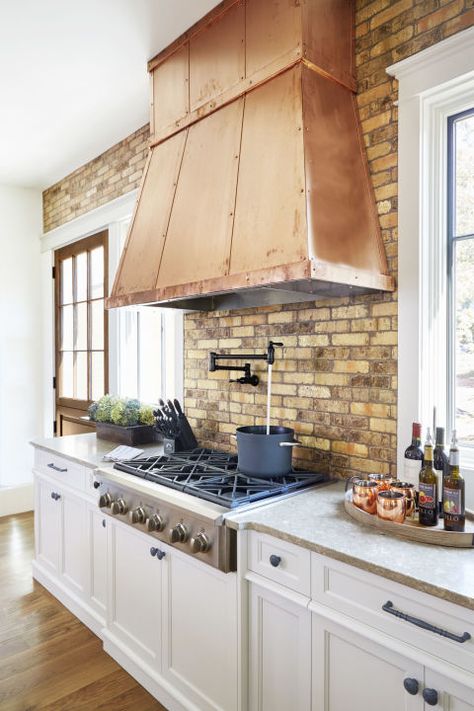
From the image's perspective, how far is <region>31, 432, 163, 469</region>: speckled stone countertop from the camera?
2656 millimetres

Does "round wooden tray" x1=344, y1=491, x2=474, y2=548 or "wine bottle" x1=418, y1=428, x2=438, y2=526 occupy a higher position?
"wine bottle" x1=418, y1=428, x2=438, y2=526

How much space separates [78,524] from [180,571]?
1013 mm

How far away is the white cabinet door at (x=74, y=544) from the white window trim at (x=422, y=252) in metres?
1.74

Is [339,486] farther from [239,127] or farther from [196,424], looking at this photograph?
[239,127]

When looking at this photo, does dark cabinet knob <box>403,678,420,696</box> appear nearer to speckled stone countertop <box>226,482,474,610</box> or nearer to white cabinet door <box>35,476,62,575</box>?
speckled stone countertop <box>226,482,474,610</box>

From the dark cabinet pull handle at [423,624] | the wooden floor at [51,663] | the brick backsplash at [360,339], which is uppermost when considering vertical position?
the brick backsplash at [360,339]

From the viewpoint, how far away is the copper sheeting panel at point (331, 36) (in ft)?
6.54

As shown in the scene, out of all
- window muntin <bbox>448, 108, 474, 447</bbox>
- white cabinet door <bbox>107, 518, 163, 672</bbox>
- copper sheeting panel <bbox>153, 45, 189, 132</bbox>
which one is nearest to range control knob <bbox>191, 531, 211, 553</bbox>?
white cabinet door <bbox>107, 518, 163, 672</bbox>

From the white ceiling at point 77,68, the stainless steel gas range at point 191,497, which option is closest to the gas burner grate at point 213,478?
the stainless steel gas range at point 191,497

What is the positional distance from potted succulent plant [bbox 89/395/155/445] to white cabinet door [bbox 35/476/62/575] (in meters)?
0.47

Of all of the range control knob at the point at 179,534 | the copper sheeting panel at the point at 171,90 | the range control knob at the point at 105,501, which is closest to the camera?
the range control knob at the point at 179,534

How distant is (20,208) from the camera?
192 inches

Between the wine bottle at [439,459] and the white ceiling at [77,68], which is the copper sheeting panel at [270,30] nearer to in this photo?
the white ceiling at [77,68]

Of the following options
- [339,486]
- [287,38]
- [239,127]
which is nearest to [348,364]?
[339,486]
